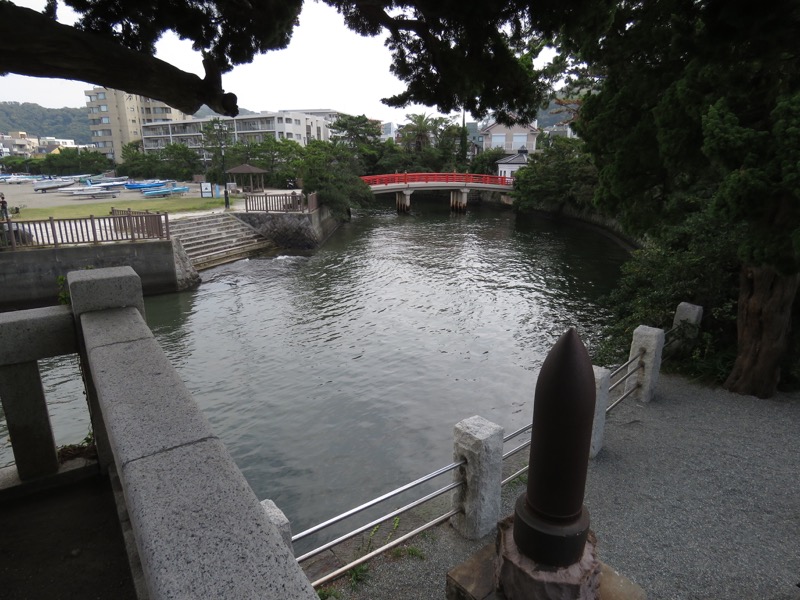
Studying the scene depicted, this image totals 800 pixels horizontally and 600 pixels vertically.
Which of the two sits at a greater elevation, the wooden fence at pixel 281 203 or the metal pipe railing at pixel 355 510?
the wooden fence at pixel 281 203

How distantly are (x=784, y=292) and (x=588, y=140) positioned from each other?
3.74 meters

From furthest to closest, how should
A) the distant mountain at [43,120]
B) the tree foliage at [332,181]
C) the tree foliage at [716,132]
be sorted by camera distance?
the distant mountain at [43,120] → the tree foliage at [332,181] → the tree foliage at [716,132]

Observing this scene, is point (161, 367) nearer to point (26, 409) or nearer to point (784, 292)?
point (26, 409)

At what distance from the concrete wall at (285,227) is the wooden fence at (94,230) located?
22.8 ft

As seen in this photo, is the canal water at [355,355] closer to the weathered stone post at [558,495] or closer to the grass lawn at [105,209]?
the weathered stone post at [558,495]

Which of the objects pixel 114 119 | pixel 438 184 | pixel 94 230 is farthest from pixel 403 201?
pixel 114 119

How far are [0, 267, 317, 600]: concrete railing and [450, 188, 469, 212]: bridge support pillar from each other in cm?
4046

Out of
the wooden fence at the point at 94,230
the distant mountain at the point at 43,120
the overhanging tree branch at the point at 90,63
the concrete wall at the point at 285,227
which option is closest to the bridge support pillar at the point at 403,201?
the concrete wall at the point at 285,227

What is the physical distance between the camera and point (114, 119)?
83.4m

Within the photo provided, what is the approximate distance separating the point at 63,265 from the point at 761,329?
1845cm

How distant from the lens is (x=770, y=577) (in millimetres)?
4098

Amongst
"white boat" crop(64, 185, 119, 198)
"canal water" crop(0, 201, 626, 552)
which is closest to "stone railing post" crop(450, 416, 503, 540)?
"canal water" crop(0, 201, 626, 552)

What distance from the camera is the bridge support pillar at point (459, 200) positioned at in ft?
139

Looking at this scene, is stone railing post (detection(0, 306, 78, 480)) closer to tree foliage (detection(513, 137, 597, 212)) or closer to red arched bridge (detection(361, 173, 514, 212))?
tree foliage (detection(513, 137, 597, 212))
